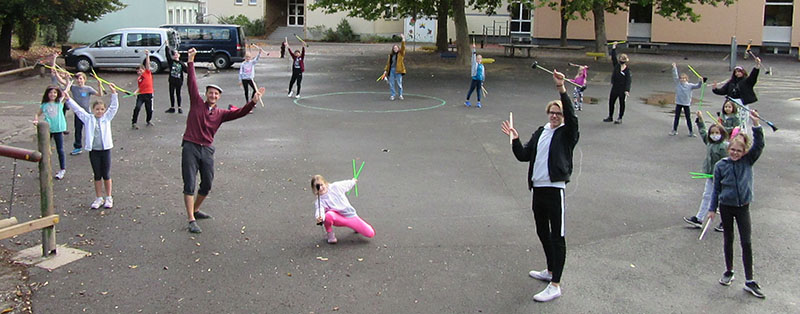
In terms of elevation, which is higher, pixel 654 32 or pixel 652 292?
pixel 654 32

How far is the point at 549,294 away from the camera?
6.26 meters

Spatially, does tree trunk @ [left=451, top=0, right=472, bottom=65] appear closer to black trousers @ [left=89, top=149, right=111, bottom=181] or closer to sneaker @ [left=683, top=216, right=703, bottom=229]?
sneaker @ [left=683, top=216, right=703, bottom=229]

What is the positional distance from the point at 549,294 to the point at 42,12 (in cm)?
2447

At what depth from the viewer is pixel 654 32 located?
141 ft

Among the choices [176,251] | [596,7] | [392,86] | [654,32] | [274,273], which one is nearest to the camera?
[274,273]

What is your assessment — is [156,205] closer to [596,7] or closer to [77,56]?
[77,56]

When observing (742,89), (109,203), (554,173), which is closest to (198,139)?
(109,203)

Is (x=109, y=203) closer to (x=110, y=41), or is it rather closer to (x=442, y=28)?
(x=110, y=41)

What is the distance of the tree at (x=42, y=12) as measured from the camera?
24938mm

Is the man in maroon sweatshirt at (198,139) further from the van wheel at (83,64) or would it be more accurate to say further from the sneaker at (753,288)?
the van wheel at (83,64)

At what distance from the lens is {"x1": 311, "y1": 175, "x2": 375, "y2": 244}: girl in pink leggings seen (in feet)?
24.8

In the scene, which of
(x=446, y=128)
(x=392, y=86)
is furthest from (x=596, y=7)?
(x=446, y=128)

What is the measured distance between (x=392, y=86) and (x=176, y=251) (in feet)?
42.1

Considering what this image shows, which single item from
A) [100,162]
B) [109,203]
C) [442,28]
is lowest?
[109,203]
